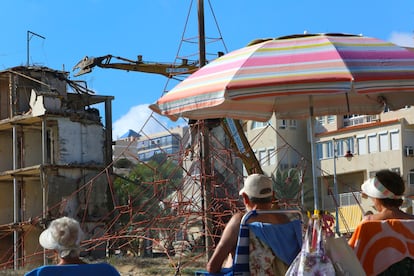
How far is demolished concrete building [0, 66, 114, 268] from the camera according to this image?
49.1m

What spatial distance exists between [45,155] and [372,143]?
2594 cm

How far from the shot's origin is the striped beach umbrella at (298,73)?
6309mm

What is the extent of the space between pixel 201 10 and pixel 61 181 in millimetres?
24486

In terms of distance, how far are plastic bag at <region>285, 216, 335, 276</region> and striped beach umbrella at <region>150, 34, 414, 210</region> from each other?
2.10ft

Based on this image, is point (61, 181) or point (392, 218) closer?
point (392, 218)

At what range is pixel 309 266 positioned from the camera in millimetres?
6141

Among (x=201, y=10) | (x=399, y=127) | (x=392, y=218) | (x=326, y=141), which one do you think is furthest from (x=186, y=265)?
(x=326, y=141)

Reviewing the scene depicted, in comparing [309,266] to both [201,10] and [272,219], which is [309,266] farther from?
[201,10]

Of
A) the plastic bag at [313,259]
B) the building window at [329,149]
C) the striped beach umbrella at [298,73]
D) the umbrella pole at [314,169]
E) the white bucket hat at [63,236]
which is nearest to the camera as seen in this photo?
the white bucket hat at [63,236]

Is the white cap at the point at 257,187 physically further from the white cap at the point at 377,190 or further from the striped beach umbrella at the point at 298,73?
the white cap at the point at 377,190

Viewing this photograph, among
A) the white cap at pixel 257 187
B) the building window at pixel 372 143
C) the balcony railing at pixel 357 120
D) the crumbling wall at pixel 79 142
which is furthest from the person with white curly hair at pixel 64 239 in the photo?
the balcony railing at pixel 357 120

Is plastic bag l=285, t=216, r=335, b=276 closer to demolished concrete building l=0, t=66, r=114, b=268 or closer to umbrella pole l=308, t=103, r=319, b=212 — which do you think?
umbrella pole l=308, t=103, r=319, b=212

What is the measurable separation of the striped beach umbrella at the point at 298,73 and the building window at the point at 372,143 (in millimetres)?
57829

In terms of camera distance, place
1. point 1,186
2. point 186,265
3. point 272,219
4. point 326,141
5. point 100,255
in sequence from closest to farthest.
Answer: point 272,219 → point 186,265 → point 100,255 → point 1,186 → point 326,141
